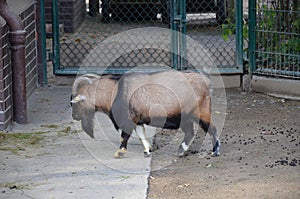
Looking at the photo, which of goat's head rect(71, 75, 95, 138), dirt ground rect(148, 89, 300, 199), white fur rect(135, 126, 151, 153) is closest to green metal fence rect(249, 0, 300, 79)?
dirt ground rect(148, 89, 300, 199)

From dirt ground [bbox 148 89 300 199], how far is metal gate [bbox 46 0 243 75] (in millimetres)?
1450

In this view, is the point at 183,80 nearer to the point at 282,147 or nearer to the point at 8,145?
the point at 282,147

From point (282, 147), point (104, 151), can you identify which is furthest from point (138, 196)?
point (282, 147)

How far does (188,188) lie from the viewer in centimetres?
567

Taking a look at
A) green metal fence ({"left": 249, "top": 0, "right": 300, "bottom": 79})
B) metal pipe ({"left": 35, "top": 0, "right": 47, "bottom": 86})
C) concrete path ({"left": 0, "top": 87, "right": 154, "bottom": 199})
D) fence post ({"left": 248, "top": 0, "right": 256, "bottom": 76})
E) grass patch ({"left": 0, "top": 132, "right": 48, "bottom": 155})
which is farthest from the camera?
metal pipe ({"left": 35, "top": 0, "right": 47, "bottom": 86})

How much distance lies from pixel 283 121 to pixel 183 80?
1.76 meters

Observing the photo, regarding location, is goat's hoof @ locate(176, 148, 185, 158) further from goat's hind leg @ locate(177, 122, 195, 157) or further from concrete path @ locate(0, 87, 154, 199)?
concrete path @ locate(0, 87, 154, 199)

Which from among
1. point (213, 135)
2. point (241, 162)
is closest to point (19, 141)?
point (213, 135)

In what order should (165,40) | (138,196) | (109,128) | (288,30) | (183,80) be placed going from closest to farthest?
(138,196), (183,80), (109,128), (288,30), (165,40)

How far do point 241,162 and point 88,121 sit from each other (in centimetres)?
129

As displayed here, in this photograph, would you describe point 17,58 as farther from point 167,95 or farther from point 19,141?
point 167,95

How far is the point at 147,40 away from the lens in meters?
11.1

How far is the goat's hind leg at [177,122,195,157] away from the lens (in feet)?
21.5

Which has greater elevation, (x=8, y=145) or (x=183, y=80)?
(x=183, y=80)
